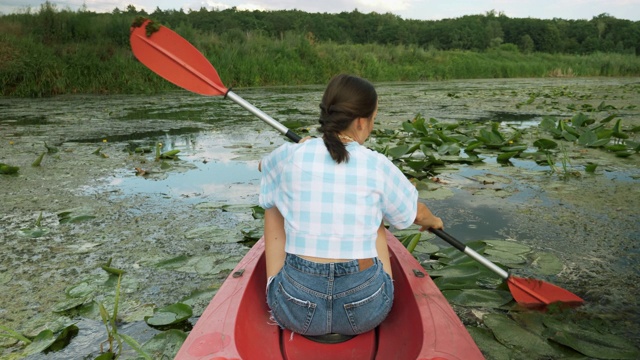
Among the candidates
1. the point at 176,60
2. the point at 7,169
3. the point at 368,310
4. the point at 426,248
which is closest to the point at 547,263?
the point at 426,248

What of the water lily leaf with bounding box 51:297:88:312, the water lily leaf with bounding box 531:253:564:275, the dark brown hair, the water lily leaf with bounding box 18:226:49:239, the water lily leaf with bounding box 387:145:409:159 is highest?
the dark brown hair

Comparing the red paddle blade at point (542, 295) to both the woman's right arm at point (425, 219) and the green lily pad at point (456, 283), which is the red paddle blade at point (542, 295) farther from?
the woman's right arm at point (425, 219)

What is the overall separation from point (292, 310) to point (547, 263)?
1.08 m

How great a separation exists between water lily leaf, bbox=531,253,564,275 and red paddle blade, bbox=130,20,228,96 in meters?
1.43

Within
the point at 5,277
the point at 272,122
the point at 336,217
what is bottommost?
the point at 5,277

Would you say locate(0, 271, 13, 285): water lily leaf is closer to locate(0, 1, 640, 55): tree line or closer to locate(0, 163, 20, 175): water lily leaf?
locate(0, 163, 20, 175): water lily leaf

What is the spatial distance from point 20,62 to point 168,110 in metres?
2.98

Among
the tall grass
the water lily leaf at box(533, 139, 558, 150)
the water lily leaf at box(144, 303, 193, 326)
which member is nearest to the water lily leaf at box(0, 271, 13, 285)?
the water lily leaf at box(144, 303, 193, 326)

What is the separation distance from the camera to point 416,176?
3080 millimetres

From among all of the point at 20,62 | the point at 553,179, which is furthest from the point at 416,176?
the point at 20,62

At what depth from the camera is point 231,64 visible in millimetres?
10453

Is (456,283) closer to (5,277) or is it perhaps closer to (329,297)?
(329,297)

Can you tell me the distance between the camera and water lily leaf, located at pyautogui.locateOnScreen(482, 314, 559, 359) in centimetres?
129

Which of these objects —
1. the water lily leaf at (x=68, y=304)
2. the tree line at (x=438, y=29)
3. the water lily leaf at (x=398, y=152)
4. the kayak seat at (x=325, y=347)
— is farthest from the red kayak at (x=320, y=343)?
the tree line at (x=438, y=29)
